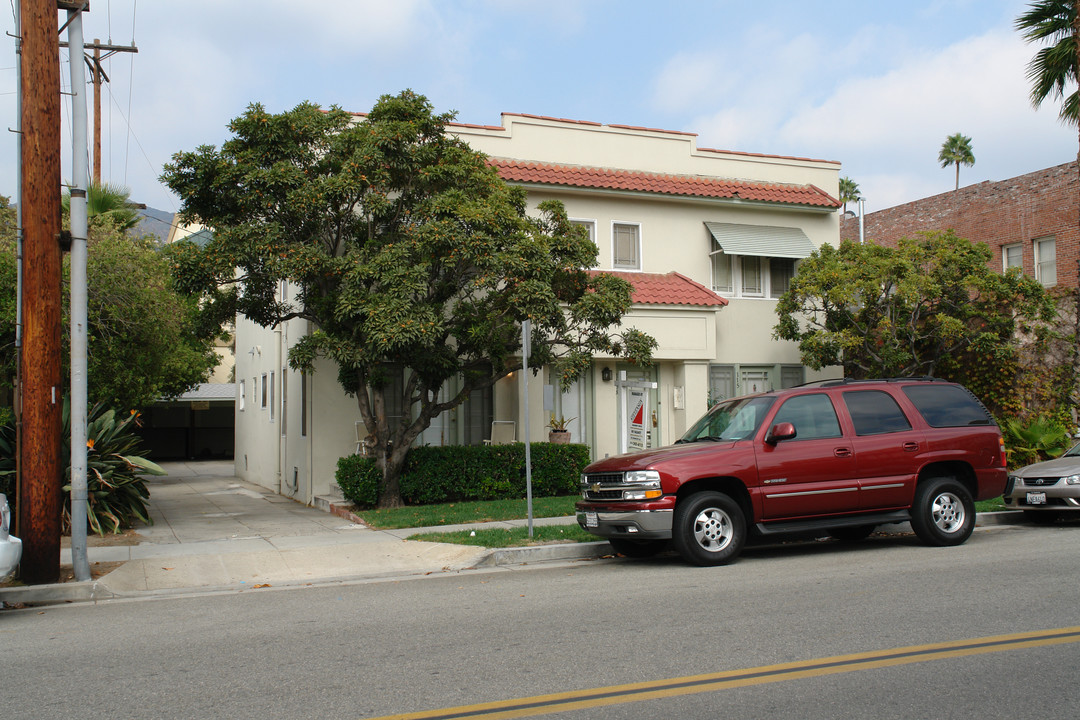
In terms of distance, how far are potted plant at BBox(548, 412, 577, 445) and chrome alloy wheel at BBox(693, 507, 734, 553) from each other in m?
7.40

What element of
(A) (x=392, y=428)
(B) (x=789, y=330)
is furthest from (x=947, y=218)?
(A) (x=392, y=428)

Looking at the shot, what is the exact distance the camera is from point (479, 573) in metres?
9.91

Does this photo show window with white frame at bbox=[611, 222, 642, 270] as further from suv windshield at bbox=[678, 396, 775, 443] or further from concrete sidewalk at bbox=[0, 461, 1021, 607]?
suv windshield at bbox=[678, 396, 775, 443]

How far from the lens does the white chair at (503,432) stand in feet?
56.7

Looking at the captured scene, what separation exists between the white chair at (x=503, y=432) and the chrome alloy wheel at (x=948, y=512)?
8509mm

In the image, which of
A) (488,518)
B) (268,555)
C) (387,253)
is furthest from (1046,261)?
(268,555)

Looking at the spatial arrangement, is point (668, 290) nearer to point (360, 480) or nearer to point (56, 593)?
point (360, 480)

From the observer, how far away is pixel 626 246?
62.5ft

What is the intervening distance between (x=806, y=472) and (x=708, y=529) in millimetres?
1283

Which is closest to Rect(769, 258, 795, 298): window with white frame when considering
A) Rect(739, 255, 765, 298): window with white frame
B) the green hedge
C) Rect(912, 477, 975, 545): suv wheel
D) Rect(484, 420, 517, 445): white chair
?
Answer: Rect(739, 255, 765, 298): window with white frame

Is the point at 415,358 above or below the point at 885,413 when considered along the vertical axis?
above

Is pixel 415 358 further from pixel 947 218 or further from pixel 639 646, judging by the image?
pixel 947 218

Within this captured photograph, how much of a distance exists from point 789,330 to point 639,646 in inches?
496

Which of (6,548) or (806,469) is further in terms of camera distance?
(806,469)
